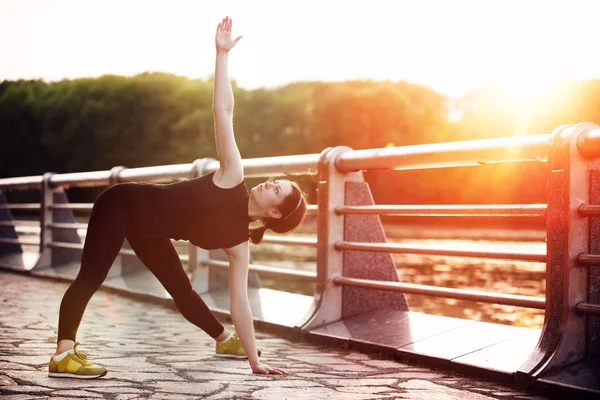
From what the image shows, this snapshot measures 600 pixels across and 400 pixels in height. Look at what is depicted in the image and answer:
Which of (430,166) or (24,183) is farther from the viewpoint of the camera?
(24,183)

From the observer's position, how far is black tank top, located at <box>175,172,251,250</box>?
4.31 meters

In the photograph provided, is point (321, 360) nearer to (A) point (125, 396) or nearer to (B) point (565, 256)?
(A) point (125, 396)

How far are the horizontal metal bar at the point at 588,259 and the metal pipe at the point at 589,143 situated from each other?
502 millimetres

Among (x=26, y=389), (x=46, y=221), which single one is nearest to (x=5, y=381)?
(x=26, y=389)

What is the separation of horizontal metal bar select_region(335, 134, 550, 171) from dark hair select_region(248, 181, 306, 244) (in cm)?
87

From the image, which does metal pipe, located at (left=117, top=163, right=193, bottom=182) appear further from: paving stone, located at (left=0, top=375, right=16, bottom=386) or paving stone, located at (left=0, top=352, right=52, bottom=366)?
paving stone, located at (left=0, top=375, right=16, bottom=386)

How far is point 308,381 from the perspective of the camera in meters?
4.11

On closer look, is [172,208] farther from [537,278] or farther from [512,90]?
[512,90]

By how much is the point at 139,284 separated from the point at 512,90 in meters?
51.3

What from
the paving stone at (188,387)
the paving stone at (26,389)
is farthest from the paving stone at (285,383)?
the paving stone at (26,389)

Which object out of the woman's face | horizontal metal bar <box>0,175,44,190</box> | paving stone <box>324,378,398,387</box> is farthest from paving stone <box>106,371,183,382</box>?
horizontal metal bar <box>0,175,44,190</box>

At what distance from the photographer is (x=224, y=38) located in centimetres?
415

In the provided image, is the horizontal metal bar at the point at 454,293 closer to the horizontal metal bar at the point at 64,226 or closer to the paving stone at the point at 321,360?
A: the paving stone at the point at 321,360

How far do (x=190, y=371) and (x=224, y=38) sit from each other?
1810 mm
